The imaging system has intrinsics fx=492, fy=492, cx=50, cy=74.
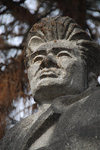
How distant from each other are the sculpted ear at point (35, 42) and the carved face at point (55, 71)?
2.3 inches

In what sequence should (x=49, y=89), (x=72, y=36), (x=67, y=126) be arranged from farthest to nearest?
(x=72, y=36)
(x=49, y=89)
(x=67, y=126)

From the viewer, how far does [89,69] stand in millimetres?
3502

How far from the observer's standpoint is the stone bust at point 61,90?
2.64m

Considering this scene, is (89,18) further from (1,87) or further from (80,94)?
(80,94)

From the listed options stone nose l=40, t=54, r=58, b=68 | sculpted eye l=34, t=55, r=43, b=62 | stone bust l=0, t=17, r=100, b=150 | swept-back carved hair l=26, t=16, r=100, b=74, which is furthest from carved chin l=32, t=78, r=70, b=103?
swept-back carved hair l=26, t=16, r=100, b=74

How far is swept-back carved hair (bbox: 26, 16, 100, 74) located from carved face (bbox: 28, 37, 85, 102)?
75 millimetres

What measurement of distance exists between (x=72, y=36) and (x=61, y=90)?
508mm

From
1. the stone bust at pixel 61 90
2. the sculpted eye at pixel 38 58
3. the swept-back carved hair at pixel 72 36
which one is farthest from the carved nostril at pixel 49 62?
the swept-back carved hair at pixel 72 36

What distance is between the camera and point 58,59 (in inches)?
131

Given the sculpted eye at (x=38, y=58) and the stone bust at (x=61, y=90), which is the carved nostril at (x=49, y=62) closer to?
the stone bust at (x=61, y=90)

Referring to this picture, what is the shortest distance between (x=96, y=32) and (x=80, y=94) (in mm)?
2789

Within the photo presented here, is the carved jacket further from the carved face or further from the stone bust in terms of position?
the carved face

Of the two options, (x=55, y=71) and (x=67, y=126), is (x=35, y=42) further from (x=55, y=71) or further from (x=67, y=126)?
(x=67, y=126)

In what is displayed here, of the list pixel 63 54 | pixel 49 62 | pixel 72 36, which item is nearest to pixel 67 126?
pixel 49 62
